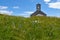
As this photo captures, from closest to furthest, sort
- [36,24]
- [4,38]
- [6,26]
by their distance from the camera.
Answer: [4,38] < [6,26] < [36,24]

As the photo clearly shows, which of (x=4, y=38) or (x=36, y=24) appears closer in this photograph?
(x=4, y=38)

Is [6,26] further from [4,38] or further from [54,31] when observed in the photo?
[54,31]

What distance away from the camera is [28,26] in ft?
42.2

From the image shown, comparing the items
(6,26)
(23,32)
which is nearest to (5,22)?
(6,26)

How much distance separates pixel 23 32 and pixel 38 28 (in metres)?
1.20

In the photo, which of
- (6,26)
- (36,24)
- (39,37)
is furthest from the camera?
(36,24)

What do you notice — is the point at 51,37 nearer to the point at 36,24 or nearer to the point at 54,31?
the point at 54,31

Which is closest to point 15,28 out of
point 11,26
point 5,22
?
point 11,26

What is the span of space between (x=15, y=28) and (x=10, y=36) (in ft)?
3.89

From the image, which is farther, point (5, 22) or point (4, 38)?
point (5, 22)

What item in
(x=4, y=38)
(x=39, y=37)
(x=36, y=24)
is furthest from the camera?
(x=36, y=24)

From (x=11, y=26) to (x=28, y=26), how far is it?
3.61 ft

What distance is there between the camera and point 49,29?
12.6 m

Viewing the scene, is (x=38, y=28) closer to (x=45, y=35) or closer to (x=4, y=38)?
(x=45, y=35)
